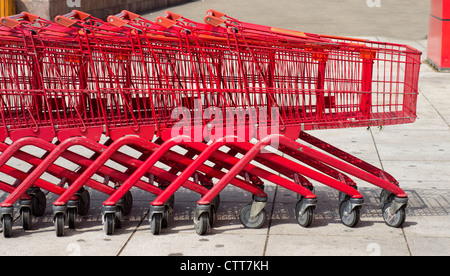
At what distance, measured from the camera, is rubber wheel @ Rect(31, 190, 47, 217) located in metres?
5.38

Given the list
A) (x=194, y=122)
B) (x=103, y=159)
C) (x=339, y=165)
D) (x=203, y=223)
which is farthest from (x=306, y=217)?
(x=103, y=159)

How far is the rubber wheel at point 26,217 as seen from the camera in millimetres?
5086

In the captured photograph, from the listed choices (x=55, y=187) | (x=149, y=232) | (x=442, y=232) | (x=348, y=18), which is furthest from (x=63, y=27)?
(x=348, y=18)

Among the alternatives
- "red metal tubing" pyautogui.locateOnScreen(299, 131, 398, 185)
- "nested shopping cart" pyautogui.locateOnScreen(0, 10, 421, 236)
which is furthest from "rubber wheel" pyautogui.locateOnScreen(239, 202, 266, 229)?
"red metal tubing" pyautogui.locateOnScreen(299, 131, 398, 185)

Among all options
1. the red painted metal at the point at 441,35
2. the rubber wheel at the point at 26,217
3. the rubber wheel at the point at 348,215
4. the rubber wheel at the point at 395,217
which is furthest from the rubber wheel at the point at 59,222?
the red painted metal at the point at 441,35

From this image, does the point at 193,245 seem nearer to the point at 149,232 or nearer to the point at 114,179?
the point at 149,232

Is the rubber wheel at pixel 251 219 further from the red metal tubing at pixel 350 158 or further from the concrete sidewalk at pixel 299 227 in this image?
the red metal tubing at pixel 350 158

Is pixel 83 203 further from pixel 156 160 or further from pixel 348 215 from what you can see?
pixel 348 215

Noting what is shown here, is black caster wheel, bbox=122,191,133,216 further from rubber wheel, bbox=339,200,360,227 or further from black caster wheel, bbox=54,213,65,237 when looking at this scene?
rubber wheel, bbox=339,200,360,227

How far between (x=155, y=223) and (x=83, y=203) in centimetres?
75

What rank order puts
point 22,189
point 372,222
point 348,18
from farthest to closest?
point 348,18 → point 372,222 → point 22,189

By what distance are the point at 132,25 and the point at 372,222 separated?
7.38 feet

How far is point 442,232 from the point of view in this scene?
507 cm

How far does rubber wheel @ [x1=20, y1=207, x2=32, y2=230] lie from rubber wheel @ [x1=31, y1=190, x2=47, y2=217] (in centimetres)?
25
